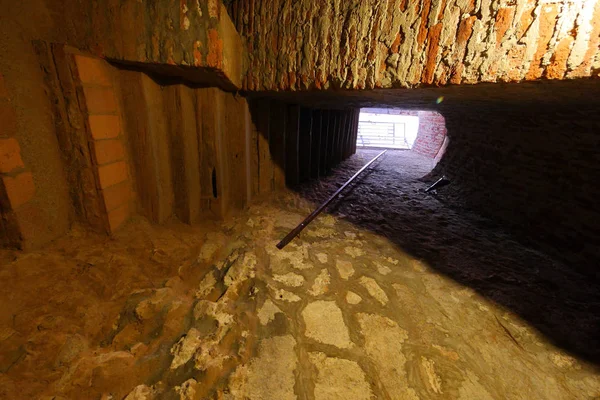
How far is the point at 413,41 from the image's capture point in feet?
4.58

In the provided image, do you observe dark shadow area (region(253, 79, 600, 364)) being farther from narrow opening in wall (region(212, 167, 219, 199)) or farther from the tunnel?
narrow opening in wall (region(212, 167, 219, 199))

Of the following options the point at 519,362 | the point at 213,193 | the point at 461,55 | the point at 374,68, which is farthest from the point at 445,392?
the point at 213,193

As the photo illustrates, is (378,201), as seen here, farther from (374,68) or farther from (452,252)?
(374,68)

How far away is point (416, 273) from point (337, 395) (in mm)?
1184

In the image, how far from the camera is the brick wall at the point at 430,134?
26.9 ft

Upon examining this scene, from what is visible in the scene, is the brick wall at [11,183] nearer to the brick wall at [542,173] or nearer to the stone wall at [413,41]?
the stone wall at [413,41]

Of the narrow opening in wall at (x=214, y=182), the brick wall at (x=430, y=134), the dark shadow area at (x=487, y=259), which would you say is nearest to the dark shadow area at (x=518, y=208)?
the dark shadow area at (x=487, y=259)

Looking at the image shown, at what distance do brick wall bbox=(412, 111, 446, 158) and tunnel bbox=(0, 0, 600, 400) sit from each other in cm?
606

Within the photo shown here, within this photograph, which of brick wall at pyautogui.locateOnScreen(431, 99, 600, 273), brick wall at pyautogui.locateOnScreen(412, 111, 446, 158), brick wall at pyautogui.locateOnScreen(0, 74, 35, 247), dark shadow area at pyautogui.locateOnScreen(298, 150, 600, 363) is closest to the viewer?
brick wall at pyautogui.locateOnScreen(0, 74, 35, 247)

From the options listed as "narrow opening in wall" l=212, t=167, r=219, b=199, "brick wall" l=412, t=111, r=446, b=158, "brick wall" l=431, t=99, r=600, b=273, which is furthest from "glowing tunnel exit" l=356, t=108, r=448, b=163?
"narrow opening in wall" l=212, t=167, r=219, b=199

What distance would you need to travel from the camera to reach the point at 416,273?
6.46ft

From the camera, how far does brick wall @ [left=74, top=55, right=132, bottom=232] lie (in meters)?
1.60

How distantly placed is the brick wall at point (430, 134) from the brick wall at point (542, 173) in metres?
5.20

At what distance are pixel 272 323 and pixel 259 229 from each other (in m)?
1.16
